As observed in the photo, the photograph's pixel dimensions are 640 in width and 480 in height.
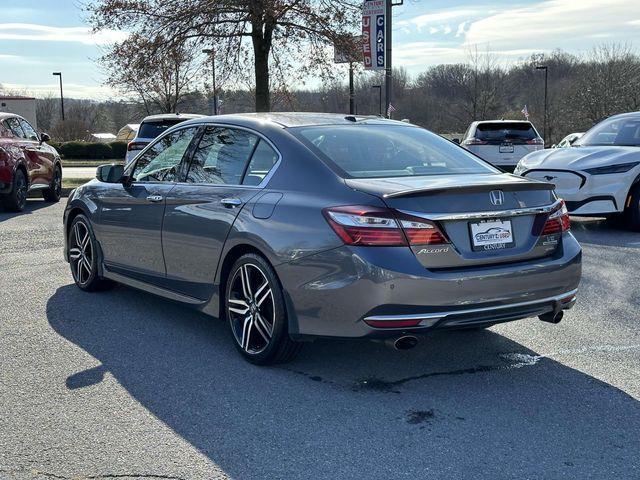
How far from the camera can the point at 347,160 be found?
455cm

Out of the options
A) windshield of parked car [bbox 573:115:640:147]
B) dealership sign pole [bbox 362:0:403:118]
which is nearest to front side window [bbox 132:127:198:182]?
windshield of parked car [bbox 573:115:640:147]

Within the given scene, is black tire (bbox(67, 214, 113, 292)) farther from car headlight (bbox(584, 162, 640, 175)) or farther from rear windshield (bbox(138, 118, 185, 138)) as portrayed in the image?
rear windshield (bbox(138, 118, 185, 138))

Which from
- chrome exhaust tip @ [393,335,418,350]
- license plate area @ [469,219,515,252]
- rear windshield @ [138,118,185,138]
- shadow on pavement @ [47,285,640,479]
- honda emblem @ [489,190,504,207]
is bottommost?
shadow on pavement @ [47,285,640,479]

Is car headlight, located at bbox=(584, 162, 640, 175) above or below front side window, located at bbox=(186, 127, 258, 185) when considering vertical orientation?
below

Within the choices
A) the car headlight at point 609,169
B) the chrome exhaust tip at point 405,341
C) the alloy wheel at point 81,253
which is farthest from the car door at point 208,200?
the car headlight at point 609,169

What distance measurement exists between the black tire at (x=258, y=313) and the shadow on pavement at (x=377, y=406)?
122 millimetres

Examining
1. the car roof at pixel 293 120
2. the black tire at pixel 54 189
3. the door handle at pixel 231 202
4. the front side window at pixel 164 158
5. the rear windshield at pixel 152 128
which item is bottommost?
the black tire at pixel 54 189

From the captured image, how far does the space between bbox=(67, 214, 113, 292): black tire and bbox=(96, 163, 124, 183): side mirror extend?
1.65ft

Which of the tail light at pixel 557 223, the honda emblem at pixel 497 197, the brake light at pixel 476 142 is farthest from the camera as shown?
the brake light at pixel 476 142

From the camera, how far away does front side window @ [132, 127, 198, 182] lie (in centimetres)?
560

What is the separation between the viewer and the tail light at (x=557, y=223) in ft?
14.3

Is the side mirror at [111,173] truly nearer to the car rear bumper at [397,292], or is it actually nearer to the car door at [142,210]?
the car door at [142,210]

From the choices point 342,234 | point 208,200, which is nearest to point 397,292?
point 342,234

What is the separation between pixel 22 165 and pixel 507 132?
10.4 meters
